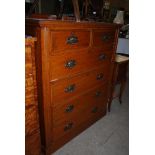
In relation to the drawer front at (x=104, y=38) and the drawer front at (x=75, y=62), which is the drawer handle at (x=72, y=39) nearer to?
the drawer front at (x=75, y=62)

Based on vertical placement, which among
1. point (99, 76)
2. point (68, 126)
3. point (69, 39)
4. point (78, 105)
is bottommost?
point (68, 126)

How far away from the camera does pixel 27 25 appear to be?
1108 mm

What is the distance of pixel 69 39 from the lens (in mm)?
1254

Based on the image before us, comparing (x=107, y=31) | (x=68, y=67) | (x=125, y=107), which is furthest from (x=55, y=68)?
(x=125, y=107)

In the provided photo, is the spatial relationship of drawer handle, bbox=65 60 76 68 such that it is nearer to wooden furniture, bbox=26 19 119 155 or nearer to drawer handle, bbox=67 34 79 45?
wooden furniture, bbox=26 19 119 155

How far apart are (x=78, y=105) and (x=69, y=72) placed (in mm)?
390

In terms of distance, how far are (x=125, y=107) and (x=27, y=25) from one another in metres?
1.75

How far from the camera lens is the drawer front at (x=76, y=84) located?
132 centimetres

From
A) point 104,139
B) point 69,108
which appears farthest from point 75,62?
point 104,139

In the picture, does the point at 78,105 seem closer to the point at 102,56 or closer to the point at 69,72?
the point at 69,72

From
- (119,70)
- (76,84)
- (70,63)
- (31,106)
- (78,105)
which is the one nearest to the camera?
(31,106)

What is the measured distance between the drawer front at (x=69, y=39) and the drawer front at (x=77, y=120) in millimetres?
661

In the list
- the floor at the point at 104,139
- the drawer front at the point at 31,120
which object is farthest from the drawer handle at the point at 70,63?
the floor at the point at 104,139

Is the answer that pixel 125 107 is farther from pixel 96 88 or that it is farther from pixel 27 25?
pixel 27 25
